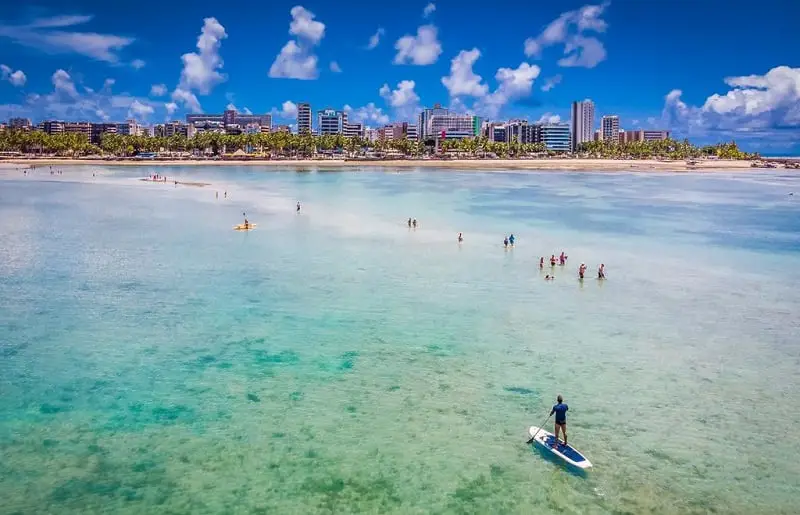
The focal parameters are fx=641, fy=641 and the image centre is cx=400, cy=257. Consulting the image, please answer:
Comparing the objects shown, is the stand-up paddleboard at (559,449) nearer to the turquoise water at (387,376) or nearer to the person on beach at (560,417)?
the person on beach at (560,417)

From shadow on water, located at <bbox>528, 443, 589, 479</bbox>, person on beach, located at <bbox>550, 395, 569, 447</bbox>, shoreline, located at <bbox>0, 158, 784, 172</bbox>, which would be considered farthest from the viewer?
shoreline, located at <bbox>0, 158, 784, 172</bbox>

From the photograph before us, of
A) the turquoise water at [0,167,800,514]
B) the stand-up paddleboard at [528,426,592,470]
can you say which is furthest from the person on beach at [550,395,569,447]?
the turquoise water at [0,167,800,514]

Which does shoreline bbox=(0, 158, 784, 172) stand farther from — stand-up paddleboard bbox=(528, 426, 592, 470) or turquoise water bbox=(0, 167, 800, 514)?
stand-up paddleboard bbox=(528, 426, 592, 470)

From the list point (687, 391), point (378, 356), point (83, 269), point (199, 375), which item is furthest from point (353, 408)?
point (83, 269)

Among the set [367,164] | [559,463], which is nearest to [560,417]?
[559,463]

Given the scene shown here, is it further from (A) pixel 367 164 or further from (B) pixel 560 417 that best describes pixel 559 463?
(A) pixel 367 164
